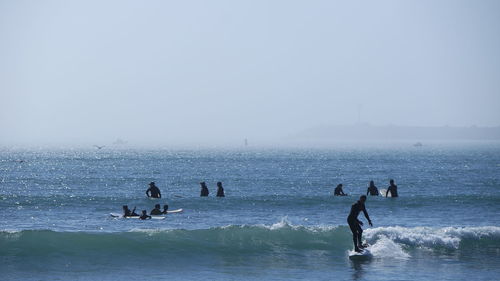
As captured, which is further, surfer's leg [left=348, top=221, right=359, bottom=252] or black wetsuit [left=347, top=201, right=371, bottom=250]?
A: surfer's leg [left=348, top=221, right=359, bottom=252]

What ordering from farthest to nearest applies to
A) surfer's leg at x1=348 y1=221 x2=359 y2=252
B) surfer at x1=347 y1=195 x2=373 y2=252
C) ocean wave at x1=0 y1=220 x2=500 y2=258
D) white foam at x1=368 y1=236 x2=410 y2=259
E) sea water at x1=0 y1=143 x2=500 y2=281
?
1. ocean wave at x1=0 y1=220 x2=500 y2=258
2. white foam at x1=368 y1=236 x2=410 y2=259
3. surfer's leg at x1=348 y1=221 x2=359 y2=252
4. surfer at x1=347 y1=195 x2=373 y2=252
5. sea water at x1=0 y1=143 x2=500 y2=281

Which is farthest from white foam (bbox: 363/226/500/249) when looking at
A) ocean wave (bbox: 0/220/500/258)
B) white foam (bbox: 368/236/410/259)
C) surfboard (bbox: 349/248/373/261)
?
surfboard (bbox: 349/248/373/261)

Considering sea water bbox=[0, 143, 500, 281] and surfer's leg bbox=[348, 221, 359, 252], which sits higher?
surfer's leg bbox=[348, 221, 359, 252]

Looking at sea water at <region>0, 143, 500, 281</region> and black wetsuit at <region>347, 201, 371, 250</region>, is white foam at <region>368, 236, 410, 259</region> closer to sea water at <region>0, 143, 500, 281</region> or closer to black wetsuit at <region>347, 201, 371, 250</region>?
sea water at <region>0, 143, 500, 281</region>

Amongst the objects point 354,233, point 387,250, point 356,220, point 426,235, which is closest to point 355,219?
point 356,220

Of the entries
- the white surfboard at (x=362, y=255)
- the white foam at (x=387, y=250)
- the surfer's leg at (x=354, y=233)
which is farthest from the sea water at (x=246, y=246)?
the surfer's leg at (x=354, y=233)

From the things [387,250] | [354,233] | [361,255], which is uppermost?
[354,233]

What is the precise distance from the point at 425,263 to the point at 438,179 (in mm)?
51536

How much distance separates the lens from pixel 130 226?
1212 inches

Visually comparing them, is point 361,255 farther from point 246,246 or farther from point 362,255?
point 246,246

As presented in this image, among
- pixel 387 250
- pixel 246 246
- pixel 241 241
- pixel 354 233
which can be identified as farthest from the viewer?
pixel 241 241

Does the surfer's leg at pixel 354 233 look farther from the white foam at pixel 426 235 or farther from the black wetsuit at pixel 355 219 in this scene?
the white foam at pixel 426 235

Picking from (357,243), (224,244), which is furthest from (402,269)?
(224,244)

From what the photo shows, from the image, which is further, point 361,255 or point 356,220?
point 361,255
